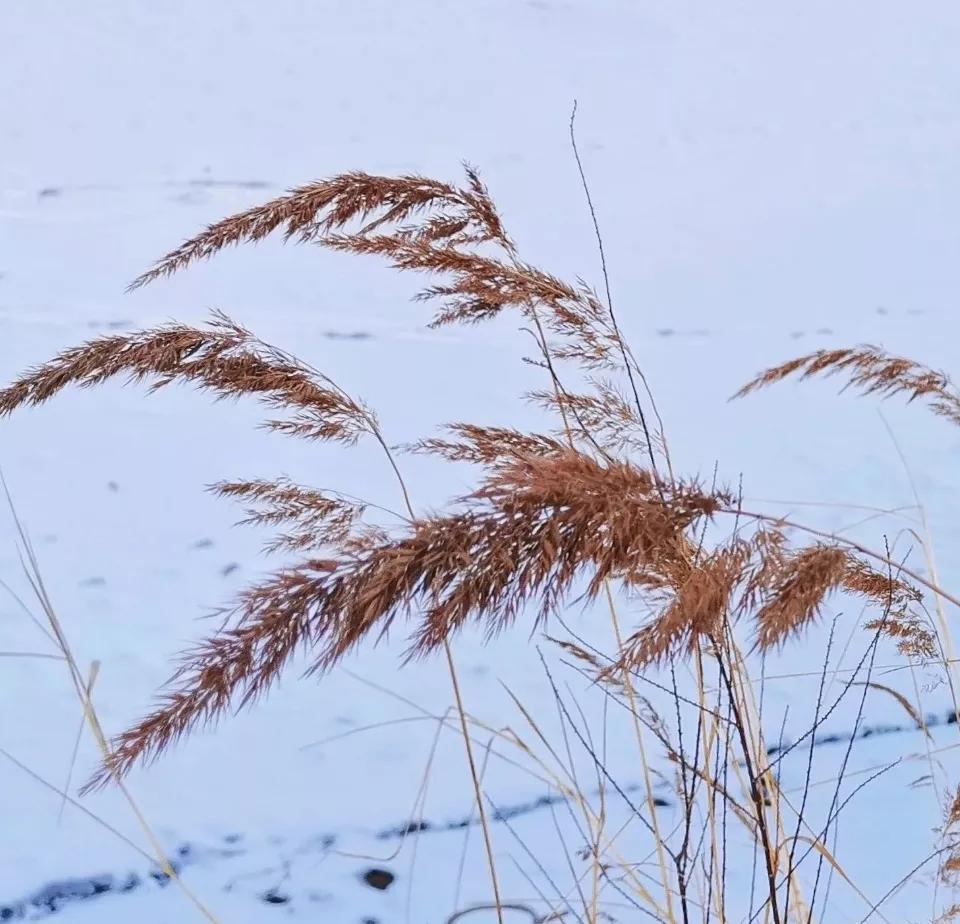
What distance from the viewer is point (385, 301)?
480 centimetres

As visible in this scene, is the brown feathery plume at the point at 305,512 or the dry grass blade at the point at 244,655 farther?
the brown feathery plume at the point at 305,512

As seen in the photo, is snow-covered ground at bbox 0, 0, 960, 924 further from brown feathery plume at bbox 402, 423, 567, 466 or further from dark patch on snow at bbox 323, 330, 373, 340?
brown feathery plume at bbox 402, 423, 567, 466

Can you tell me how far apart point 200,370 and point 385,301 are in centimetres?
372

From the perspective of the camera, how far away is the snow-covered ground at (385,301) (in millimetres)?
1948

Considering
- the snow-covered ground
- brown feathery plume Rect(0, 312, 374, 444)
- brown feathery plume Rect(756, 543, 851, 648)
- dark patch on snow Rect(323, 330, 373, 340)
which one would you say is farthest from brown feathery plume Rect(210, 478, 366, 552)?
dark patch on snow Rect(323, 330, 373, 340)

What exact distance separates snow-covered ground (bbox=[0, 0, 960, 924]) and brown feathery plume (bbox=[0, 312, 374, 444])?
2.32 feet

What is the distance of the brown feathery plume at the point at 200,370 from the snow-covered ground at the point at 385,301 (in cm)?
71

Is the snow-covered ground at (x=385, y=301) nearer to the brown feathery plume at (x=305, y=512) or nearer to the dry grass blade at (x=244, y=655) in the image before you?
the brown feathery plume at (x=305, y=512)

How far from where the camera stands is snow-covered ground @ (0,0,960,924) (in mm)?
1948

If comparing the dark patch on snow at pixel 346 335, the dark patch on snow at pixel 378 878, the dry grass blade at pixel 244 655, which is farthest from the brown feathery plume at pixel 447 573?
the dark patch on snow at pixel 346 335

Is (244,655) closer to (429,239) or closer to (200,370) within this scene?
(200,370)

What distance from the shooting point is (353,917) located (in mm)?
1653

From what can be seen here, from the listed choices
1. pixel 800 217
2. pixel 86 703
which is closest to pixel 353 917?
pixel 86 703

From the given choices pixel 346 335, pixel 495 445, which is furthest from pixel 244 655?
pixel 346 335
